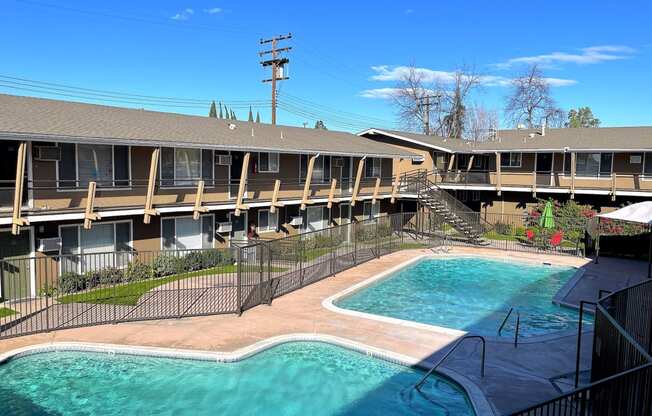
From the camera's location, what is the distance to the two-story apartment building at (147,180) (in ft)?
56.3

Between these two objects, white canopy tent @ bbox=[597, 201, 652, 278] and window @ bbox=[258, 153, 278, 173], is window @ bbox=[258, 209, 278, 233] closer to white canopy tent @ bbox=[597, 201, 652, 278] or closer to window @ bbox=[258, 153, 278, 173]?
window @ bbox=[258, 153, 278, 173]

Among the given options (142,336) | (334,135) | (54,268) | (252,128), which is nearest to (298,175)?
(252,128)

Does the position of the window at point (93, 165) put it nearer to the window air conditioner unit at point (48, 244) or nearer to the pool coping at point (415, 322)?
the window air conditioner unit at point (48, 244)

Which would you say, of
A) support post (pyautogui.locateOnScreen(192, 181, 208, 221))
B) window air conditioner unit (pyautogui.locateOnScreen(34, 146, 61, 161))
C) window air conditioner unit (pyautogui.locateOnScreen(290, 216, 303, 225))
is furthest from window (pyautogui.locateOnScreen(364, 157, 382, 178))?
window air conditioner unit (pyautogui.locateOnScreen(34, 146, 61, 161))

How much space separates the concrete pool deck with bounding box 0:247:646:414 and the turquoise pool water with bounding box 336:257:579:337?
206 centimetres

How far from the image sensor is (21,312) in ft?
50.1

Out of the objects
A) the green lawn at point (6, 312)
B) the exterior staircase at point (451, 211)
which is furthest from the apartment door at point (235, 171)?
the exterior staircase at point (451, 211)

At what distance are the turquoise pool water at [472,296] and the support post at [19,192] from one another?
439 inches

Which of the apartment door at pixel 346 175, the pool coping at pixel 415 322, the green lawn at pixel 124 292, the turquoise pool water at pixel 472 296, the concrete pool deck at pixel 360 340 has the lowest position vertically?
the turquoise pool water at pixel 472 296

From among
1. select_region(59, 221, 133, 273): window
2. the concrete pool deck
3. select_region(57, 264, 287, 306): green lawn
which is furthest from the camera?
select_region(59, 221, 133, 273): window

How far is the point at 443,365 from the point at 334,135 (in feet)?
89.2

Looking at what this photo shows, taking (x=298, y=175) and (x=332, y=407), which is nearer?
(x=332, y=407)

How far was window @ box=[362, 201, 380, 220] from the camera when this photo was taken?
3481cm

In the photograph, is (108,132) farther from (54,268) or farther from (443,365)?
(443,365)
